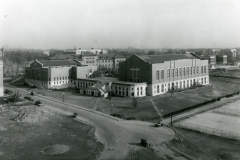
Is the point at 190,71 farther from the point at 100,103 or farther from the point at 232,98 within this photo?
the point at 100,103

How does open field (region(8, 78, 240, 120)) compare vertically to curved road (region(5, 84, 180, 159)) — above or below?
above

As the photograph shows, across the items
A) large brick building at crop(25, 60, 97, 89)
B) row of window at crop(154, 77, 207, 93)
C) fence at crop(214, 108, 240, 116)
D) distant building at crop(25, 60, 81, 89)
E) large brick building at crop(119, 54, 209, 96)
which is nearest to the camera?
fence at crop(214, 108, 240, 116)

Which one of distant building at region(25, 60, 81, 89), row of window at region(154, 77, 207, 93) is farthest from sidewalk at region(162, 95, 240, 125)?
distant building at region(25, 60, 81, 89)

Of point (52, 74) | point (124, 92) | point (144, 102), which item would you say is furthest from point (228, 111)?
point (52, 74)

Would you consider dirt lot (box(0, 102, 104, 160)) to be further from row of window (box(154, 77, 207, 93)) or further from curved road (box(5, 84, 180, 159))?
row of window (box(154, 77, 207, 93))

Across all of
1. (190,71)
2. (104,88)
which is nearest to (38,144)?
(104,88)

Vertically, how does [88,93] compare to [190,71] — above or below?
below
